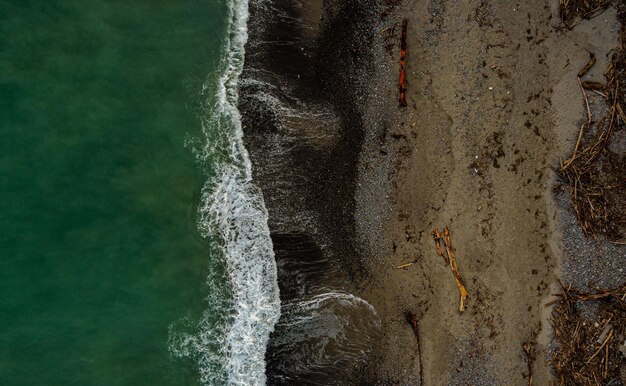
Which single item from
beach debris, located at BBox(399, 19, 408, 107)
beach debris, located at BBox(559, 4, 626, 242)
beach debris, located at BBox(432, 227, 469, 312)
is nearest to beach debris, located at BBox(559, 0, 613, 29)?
beach debris, located at BBox(559, 4, 626, 242)

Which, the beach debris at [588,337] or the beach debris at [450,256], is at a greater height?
the beach debris at [450,256]

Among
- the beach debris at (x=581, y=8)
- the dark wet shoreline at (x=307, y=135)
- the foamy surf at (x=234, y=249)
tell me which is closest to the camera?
the beach debris at (x=581, y=8)

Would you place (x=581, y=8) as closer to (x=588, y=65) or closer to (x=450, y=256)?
(x=588, y=65)

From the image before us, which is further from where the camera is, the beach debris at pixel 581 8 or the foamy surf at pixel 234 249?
the foamy surf at pixel 234 249

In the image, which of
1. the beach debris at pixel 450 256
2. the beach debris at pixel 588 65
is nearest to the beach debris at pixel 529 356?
the beach debris at pixel 450 256

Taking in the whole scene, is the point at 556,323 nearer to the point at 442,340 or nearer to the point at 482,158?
the point at 442,340

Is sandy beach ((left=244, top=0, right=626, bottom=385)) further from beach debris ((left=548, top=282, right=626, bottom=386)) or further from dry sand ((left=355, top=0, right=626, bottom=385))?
beach debris ((left=548, top=282, right=626, bottom=386))

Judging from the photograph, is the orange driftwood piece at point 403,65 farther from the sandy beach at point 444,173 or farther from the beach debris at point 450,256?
the beach debris at point 450,256

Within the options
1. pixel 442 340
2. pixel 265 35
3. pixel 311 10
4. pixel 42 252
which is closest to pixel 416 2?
pixel 311 10
